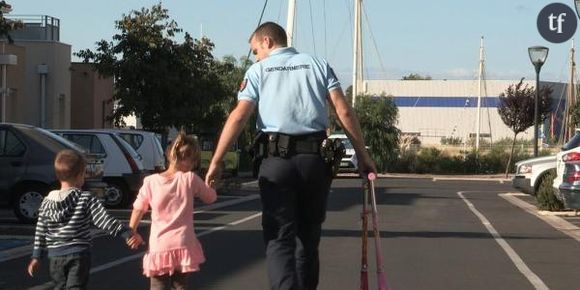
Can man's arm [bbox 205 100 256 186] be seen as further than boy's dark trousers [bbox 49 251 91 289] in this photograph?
No

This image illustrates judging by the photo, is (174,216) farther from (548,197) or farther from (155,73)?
(155,73)

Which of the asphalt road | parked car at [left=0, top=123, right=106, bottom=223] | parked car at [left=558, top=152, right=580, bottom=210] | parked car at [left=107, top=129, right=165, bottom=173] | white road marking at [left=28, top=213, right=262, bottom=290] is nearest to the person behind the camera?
white road marking at [left=28, top=213, right=262, bottom=290]

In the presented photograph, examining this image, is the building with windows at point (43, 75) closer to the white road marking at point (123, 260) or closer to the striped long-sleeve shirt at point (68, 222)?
the white road marking at point (123, 260)

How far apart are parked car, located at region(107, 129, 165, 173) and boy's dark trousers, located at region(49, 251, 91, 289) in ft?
46.4

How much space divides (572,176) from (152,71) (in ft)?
53.1

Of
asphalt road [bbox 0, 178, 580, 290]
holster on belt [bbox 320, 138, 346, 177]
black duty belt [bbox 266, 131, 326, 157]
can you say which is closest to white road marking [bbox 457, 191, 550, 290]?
asphalt road [bbox 0, 178, 580, 290]

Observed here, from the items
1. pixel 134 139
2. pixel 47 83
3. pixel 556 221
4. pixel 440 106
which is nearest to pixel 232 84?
pixel 47 83

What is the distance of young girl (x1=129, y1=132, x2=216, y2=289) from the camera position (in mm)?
6453

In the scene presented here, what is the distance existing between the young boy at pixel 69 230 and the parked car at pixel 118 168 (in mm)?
12927

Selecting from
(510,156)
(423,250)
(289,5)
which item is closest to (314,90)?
(423,250)

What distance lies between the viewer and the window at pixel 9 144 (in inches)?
605

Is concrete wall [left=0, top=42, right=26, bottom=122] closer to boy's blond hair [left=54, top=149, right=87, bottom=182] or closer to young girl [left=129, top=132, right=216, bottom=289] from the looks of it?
boy's blond hair [left=54, top=149, right=87, bottom=182]

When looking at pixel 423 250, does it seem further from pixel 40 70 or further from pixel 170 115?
pixel 40 70

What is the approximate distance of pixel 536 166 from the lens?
865 inches
